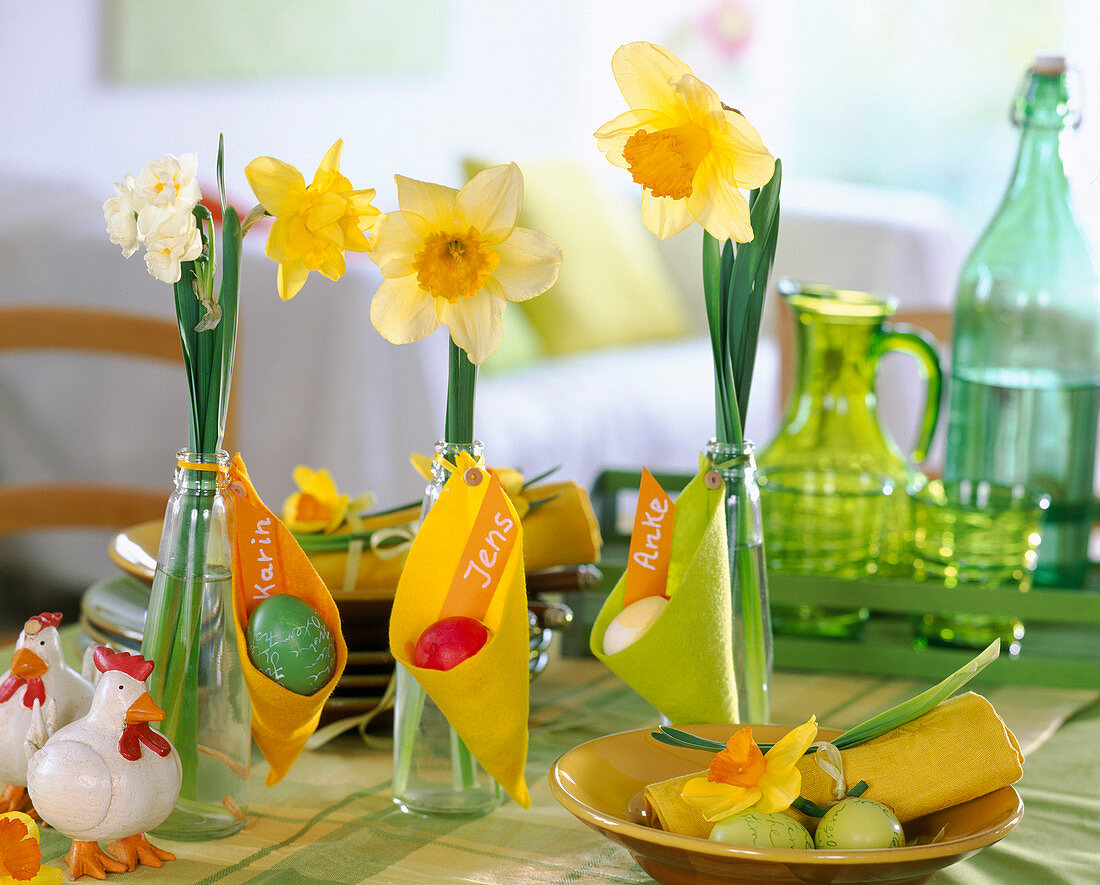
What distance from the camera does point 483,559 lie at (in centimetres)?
62

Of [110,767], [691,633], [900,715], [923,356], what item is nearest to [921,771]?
[900,715]

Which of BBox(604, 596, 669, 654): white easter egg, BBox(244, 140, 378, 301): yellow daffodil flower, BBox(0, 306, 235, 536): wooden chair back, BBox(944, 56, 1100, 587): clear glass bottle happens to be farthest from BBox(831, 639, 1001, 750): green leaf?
BBox(0, 306, 235, 536): wooden chair back

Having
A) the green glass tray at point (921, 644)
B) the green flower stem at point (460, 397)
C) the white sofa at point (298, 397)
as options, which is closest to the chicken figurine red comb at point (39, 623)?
the green flower stem at point (460, 397)

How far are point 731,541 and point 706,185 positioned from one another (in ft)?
0.65

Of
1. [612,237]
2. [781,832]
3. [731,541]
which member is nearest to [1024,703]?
[731,541]

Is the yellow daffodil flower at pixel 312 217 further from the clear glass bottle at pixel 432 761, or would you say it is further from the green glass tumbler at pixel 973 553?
the green glass tumbler at pixel 973 553

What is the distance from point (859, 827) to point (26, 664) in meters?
0.38

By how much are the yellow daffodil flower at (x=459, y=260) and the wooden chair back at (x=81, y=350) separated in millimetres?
844

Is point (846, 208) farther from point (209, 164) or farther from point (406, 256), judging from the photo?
point (406, 256)

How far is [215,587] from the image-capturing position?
62cm

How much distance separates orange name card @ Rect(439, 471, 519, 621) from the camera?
616 millimetres

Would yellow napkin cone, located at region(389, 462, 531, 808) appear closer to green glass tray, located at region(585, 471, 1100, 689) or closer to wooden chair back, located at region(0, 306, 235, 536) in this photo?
green glass tray, located at region(585, 471, 1100, 689)

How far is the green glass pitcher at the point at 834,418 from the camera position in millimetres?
950

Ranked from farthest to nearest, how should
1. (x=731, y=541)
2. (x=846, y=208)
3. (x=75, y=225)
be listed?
(x=846, y=208), (x=75, y=225), (x=731, y=541)
